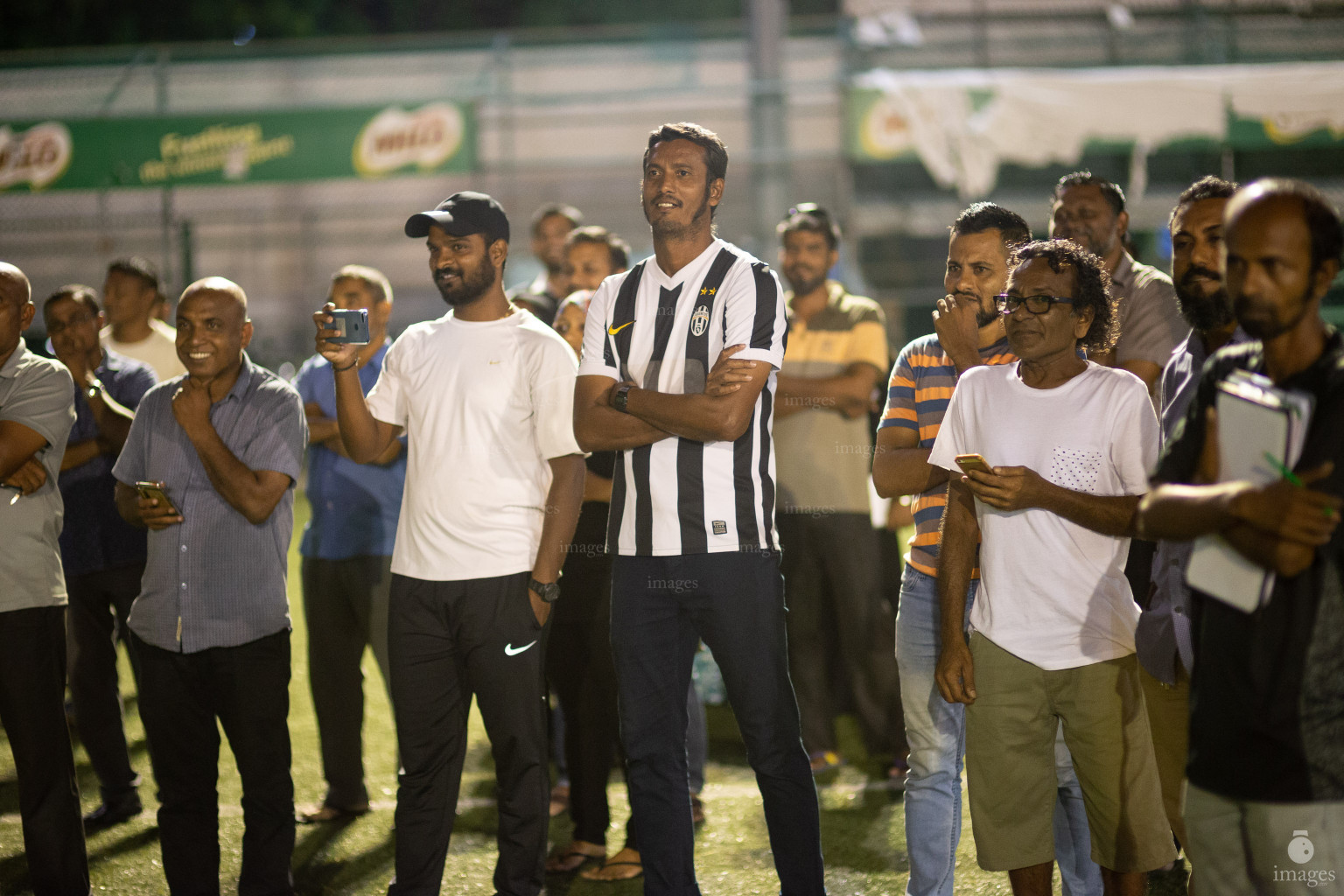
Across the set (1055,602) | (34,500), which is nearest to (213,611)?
(34,500)

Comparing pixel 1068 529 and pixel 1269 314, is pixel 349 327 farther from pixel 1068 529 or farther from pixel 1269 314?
pixel 1269 314

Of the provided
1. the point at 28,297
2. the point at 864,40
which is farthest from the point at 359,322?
Answer: the point at 864,40

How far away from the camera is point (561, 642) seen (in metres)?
4.59

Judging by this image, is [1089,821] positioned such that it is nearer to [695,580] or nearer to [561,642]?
[695,580]

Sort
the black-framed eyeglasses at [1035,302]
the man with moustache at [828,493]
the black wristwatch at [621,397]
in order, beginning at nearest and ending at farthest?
the black-framed eyeglasses at [1035,302]
the black wristwatch at [621,397]
the man with moustache at [828,493]

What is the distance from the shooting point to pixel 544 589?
3768mm

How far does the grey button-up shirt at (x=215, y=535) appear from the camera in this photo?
12.5ft

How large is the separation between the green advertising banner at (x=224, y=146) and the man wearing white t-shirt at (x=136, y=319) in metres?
8.09

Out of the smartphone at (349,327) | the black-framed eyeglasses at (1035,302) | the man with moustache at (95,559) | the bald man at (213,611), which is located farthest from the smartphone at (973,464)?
the man with moustache at (95,559)

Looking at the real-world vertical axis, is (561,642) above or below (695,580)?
below

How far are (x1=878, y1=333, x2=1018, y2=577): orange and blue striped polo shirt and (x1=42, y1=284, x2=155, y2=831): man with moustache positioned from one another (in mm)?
3036

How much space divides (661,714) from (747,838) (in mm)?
1271

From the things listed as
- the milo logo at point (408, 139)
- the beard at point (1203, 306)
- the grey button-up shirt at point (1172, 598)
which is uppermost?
the milo logo at point (408, 139)

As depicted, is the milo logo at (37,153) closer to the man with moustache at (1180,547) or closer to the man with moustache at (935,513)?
the man with moustache at (935,513)
